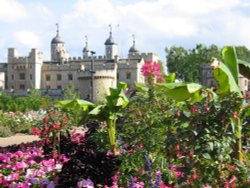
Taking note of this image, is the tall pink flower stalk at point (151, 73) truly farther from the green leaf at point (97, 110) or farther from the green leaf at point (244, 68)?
the green leaf at point (244, 68)

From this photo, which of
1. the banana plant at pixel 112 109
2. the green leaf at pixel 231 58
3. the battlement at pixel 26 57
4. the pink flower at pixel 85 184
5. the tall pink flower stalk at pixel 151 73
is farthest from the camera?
the battlement at pixel 26 57

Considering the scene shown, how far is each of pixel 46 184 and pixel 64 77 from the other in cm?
6363

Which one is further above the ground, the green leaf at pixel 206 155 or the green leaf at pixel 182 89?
the green leaf at pixel 182 89

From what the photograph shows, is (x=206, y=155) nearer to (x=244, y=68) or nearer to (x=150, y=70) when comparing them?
(x=244, y=68)

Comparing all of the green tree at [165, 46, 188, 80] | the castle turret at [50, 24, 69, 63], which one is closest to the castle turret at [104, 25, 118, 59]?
the castle turret at [50, 24, 69, 63]

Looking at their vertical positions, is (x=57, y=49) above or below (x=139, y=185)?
above

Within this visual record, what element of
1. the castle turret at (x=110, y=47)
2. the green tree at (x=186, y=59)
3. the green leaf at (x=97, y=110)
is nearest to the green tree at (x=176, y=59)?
the green tree at (x=186, y=59)

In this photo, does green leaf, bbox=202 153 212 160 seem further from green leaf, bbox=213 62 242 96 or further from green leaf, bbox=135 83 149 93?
green leaf, bbox=135 83 149 93

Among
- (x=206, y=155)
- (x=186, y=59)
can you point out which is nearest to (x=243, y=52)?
(x=186, y=59)

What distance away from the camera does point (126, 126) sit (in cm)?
787

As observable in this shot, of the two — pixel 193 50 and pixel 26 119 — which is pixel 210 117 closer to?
pixel 26 119

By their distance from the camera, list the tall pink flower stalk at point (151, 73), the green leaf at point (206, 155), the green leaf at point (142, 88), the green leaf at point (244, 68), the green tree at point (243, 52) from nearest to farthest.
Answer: the green leaf at point (206, 155) → the green leaf at point (244, 68) → the tall pink flower stalk at point (151, 73) → the green leaf at point (142, 88) → the green tree at point (243, 52)

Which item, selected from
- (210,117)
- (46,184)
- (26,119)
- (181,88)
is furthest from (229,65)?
(26,119)

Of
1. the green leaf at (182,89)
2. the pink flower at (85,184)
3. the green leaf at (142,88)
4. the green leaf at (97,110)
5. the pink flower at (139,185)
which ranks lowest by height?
the pink flower at (139,185)
